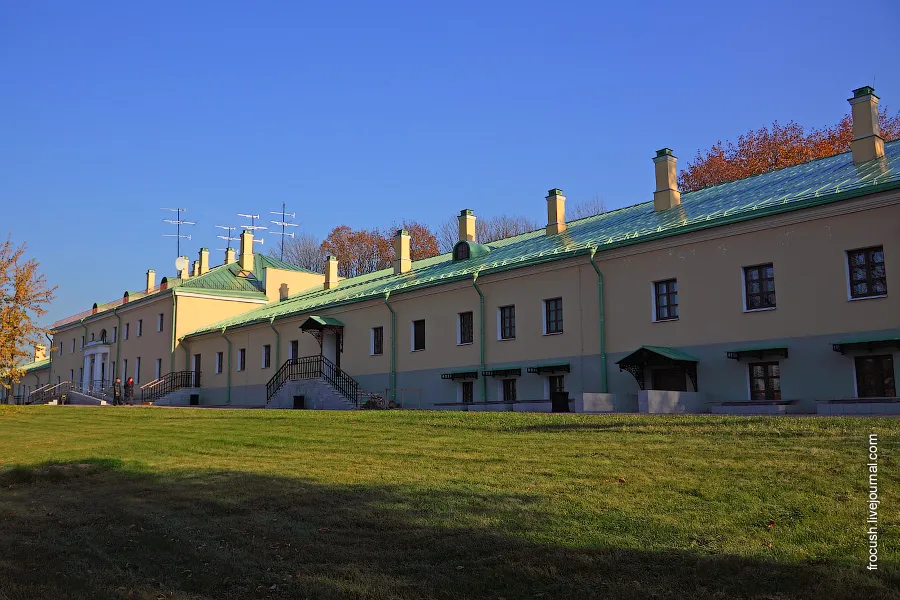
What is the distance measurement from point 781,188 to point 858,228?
334cm

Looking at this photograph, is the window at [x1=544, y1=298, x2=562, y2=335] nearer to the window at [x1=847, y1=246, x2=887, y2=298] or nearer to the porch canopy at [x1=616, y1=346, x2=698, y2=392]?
the porch canopy at [x1=616, y1=346, x2=698, y2=392]

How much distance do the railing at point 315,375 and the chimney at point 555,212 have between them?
9.46 m

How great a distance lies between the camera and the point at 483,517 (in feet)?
27.0

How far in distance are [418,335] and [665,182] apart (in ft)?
33.9

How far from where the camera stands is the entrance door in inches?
810

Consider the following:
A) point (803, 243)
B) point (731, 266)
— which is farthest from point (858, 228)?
point (731, 266)

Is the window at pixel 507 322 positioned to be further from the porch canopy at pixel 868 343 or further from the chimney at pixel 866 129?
the chimney at pixel 866 129

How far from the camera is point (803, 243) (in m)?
18.3

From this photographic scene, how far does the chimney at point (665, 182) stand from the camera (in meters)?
24.4

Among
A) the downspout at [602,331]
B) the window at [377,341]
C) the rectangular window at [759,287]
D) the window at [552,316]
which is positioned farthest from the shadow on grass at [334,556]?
the window at [377,341]

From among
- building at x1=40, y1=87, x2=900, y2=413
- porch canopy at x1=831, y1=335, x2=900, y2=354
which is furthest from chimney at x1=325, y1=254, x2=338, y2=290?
porch canopy at x1=831, y1=335, x2=900, y2=354

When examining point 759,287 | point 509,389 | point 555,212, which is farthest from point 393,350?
point 759,287

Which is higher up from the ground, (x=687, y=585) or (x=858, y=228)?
(x=858, y=228)

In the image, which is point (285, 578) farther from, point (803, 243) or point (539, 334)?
point (539, 334)
